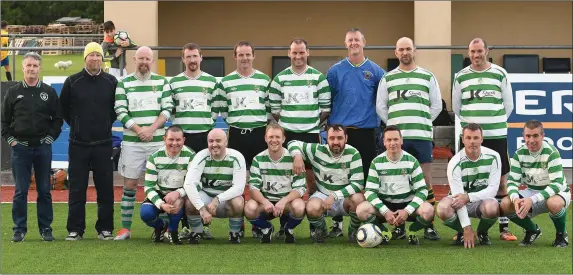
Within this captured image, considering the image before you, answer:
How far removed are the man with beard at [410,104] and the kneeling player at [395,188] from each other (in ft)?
1.10

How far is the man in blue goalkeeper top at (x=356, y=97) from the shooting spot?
33.6 ft

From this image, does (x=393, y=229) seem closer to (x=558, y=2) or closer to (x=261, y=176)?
(x=261, y=176)

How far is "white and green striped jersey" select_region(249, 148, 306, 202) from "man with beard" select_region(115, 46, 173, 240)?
1004 mm

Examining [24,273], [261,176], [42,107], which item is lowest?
[24,273]

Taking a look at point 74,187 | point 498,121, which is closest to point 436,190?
point 498,121

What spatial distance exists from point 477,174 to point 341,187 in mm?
1206

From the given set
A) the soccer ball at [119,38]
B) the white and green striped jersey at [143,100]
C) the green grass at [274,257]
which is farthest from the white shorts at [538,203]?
the soccer ball at [119,38]

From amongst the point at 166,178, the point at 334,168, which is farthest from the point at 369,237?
the point at 166,178

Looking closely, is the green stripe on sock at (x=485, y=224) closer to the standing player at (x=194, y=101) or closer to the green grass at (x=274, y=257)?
the green grass at (x=274, y=257)

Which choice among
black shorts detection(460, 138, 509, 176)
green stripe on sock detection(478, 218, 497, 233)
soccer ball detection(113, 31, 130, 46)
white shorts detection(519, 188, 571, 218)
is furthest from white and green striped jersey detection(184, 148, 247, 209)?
soccer ball detection(113, 31, 130, 46)

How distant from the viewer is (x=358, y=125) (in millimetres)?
10250

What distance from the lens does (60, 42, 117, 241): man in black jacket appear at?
10109 mm

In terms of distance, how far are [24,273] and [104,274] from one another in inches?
24.6

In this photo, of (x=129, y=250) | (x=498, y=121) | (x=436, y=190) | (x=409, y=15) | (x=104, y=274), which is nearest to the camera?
(x=104, y=274)
